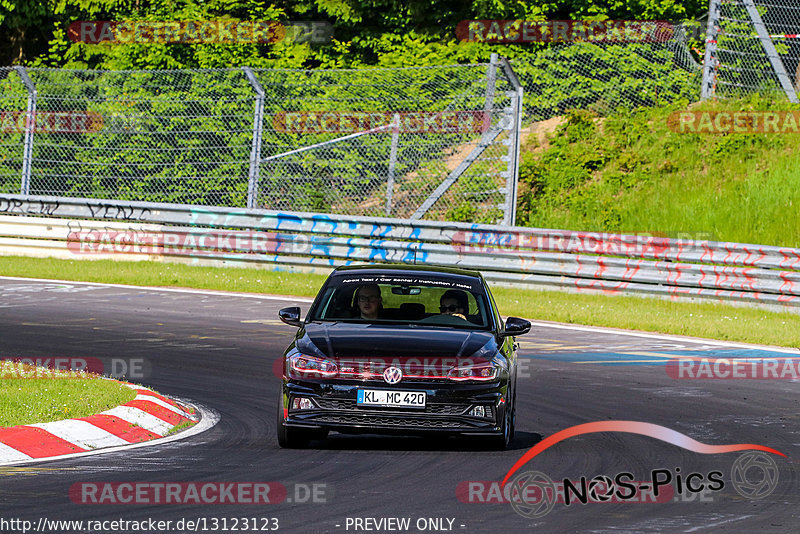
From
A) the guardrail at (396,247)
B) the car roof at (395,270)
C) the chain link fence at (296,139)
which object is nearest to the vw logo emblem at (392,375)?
the car roof at (395,270)

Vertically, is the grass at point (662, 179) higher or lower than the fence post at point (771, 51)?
lower

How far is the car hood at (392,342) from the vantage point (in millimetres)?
9445

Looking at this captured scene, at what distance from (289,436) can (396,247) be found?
13.6 meters

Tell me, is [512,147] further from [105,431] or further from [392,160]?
[105,431]

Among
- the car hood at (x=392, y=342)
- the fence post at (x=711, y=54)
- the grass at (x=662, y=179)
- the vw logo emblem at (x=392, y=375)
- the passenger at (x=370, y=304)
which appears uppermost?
the fence post at (x=711, y=54)

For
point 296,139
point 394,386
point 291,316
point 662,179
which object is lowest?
point 394,386

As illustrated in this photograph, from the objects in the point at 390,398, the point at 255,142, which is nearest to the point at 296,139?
the point at 255,142

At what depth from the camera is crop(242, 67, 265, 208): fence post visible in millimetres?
23938

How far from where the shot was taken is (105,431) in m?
9.67

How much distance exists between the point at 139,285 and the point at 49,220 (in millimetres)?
3573

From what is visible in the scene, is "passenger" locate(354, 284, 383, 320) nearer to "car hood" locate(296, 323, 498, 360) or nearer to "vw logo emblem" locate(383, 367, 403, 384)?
"car hood" locate(296, 323, 498, 360)

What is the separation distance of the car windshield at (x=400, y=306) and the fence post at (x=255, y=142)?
13.4 m

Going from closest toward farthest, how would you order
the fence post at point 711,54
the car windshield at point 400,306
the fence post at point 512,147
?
the car windshield at point 400,306
the fence post at point 512,147
the fence post at point 711,54

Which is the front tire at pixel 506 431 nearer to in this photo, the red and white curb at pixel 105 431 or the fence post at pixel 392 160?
the red and white curb at pixel 105 431
